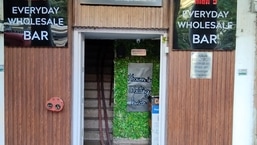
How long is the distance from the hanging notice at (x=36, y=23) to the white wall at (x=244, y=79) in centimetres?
223

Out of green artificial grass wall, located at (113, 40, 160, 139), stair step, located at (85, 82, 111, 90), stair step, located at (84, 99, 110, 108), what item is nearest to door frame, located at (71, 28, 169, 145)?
green artificial grass wall, located at (113, 40, 160, 139)

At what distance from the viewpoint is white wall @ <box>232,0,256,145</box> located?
3.93 meters

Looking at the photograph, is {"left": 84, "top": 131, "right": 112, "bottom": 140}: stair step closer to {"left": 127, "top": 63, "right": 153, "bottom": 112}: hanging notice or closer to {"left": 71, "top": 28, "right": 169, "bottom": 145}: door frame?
{"left": 127, "top": 63, "right": 153, "bottom": 112}: hanging notice

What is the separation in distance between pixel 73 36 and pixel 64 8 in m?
0.36

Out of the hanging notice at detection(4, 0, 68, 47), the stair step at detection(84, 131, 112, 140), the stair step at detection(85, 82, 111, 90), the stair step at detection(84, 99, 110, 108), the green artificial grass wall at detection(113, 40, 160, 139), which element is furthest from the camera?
the stair step at detection(85, 82, 111, 90)

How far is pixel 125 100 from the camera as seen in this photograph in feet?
18.2

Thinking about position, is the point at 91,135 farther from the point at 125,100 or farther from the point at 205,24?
the point at 205,24

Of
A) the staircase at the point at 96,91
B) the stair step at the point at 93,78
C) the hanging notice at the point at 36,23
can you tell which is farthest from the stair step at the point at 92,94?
the hanging notice at the point at 36,23

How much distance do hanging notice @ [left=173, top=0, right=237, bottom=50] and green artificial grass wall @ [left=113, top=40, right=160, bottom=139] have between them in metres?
1.64

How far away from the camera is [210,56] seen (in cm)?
393

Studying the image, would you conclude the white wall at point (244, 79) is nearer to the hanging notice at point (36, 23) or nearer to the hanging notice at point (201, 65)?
the hanging notice at point (201, 65)

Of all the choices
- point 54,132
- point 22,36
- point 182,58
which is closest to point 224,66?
point 182,58

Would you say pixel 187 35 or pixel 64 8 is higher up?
pixel 64 8

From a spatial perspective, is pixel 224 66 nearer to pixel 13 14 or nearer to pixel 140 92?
pixel 140 92
